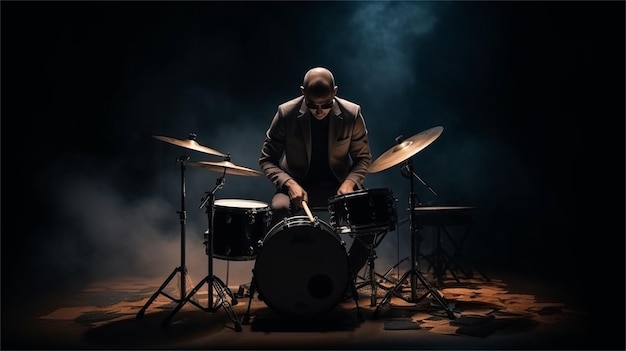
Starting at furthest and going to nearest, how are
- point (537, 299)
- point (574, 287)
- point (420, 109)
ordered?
1. point (420, 109)
2. point (574, 287)
3. point (537, 299)

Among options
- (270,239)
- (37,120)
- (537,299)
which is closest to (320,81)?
(270,239)

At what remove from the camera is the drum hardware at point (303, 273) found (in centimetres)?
314

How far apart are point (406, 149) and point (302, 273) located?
3.52 ft

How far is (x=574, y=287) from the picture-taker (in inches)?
172

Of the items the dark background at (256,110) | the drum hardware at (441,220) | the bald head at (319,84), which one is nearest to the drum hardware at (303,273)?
the bald head at (319,84)

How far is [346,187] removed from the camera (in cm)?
359

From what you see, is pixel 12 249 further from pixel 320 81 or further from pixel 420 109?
pixel 420 109

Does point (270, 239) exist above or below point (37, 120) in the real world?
below

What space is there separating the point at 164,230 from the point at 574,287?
4.05 m

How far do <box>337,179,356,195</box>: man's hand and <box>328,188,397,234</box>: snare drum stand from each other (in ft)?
0.52

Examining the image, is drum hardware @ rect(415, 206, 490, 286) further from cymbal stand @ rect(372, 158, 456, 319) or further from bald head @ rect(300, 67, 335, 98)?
bald head @ rect(300, 67, 335, 98)

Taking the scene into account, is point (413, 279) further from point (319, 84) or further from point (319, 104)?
point (319, 84)

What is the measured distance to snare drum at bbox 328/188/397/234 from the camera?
332cm

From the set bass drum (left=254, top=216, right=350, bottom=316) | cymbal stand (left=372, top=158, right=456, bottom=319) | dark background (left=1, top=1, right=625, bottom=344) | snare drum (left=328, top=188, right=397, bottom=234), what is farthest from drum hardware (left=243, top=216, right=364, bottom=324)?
dark background (left=1, top=1, right=625, bottom=344)
